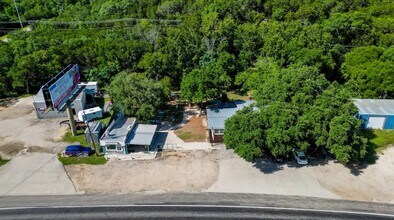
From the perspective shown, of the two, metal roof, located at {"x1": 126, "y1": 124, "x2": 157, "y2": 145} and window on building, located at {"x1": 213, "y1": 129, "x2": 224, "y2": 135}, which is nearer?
metal roof, located at {"x1": 126, "y1": 124, "x2": 157, "y2": 145}

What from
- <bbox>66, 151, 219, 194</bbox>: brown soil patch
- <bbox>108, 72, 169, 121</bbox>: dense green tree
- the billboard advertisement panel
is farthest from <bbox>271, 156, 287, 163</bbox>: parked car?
the billboard advertisement panel

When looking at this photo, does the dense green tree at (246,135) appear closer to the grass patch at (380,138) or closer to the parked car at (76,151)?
the grass patch at (380,138)

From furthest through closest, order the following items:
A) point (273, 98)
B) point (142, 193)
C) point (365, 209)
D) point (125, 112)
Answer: point (125, 112) < point (273, 98) < point (142, 193) < point (365, 209)

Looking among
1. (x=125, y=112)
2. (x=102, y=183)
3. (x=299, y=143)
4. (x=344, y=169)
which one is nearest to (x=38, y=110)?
(x=125, y=112)

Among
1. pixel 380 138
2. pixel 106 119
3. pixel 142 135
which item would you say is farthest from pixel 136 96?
pixel 380 138

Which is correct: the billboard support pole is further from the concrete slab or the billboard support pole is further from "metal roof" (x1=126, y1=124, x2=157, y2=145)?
"metal roof" (x1=126, y1=124, x2=157, y2=145)

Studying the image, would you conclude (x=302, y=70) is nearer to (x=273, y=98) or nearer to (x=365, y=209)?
(x=273, y=98)

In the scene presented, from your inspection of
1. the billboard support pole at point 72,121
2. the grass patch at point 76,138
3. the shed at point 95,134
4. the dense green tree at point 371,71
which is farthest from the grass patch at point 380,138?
the billboard support pole at point 72,121
